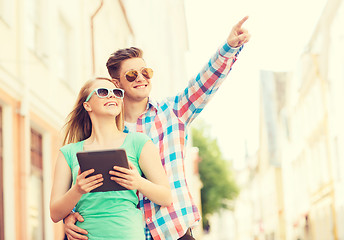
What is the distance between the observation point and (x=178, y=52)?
33.4 metres

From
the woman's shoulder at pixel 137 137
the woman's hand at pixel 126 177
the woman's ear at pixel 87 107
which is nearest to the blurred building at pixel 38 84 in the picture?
the woman's ear at pixel 87 107

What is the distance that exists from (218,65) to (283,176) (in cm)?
4171

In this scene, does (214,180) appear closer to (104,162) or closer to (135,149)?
(135,149)

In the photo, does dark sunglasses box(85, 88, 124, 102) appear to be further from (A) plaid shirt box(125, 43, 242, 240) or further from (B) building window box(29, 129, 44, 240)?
(B) building window box(29, 129, 44, 240)

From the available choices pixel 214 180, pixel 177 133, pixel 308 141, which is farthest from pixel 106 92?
pixel 214 180

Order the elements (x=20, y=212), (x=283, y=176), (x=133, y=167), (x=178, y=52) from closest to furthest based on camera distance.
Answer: (x=133, y=167) → (x=20, y=212) → (x=178, y=52) → (x=283, y=176)

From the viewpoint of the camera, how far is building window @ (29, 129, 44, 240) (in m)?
10.0

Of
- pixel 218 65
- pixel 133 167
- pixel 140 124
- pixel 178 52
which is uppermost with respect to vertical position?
pixel 178 52

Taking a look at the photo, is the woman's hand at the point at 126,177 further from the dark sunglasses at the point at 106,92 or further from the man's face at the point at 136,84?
the man's face at the point at 136,84

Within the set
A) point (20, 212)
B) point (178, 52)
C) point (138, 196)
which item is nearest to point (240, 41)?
point (138, 196)

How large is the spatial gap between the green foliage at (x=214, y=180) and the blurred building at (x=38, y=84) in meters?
26.6

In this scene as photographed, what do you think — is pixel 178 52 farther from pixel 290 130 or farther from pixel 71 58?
pixel 71 58

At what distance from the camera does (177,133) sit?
10.7 feet

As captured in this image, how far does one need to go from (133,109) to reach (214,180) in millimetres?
39251
